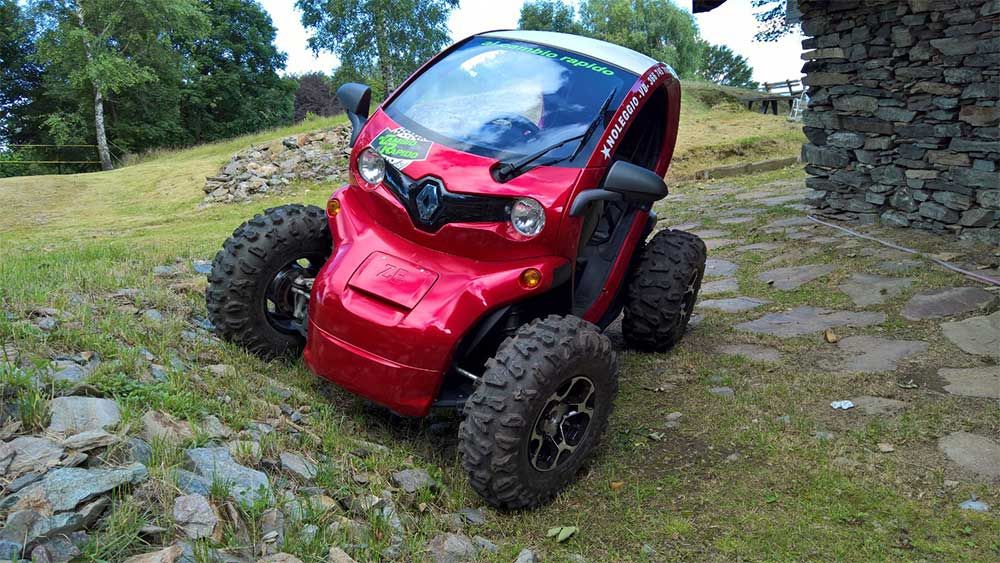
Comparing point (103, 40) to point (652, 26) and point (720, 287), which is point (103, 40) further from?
point (652, 26)

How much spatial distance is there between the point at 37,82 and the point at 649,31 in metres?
42.3

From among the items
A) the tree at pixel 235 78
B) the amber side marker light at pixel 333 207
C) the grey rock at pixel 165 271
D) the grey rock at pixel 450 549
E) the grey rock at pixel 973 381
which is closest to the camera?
the grey rock at pixel 450 549

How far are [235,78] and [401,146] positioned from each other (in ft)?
145

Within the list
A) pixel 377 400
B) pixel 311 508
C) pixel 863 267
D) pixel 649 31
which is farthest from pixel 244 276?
pixel 649 31

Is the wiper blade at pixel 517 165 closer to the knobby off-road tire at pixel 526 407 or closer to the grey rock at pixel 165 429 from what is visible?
the knobby off-road tire at pixel 526 407

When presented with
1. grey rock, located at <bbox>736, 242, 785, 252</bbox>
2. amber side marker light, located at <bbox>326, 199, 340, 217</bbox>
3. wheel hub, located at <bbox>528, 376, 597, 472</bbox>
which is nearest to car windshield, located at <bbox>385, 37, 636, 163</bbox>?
amber side marker light, located at <bbox>326, 199, 340, 217</bbox>

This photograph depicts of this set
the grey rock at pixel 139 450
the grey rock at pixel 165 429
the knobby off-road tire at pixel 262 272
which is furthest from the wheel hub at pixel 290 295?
the grey rock at pixel 139 450

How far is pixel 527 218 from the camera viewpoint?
3455 mm

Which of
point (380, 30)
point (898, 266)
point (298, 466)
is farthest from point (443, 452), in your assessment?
point (380, 30)

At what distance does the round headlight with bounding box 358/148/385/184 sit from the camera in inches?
148

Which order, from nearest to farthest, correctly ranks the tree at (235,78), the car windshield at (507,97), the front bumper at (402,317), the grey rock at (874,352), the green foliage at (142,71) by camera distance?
1. the front bumper at (402,317)
2. the car windshield at (507,97)
3. the grey rock at (874,352)
4. the green foliage at (142,71)
5. the tree at (235,78)

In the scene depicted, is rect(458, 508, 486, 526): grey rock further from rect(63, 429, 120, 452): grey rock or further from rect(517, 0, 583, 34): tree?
rect(517, 0, 583, 34): tree

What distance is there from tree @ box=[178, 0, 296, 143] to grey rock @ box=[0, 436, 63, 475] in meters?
43.2

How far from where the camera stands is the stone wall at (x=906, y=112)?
7.19 metres
